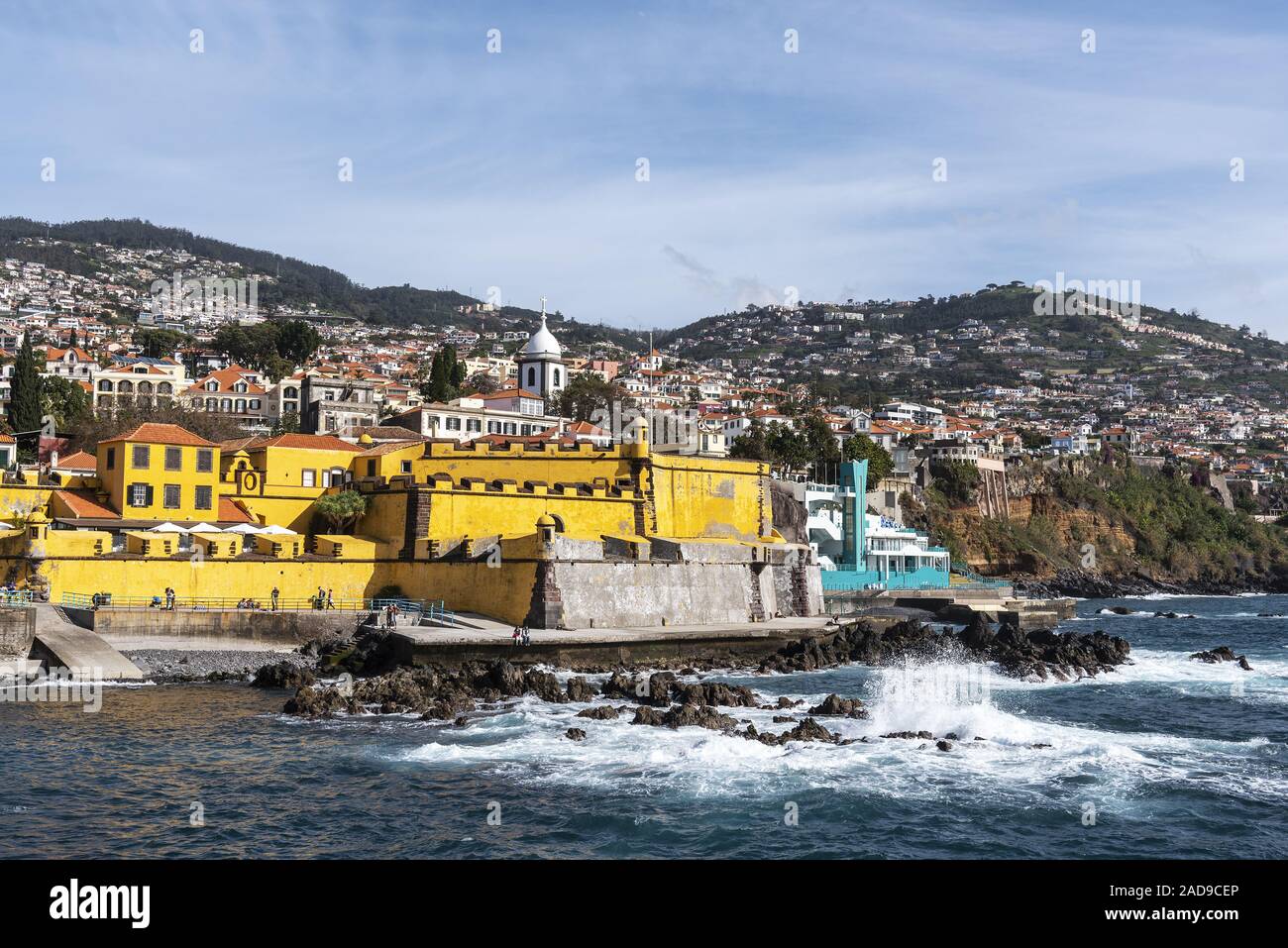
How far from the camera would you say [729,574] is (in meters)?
45.2

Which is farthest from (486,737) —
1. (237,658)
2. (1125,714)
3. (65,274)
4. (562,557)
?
(65,274)

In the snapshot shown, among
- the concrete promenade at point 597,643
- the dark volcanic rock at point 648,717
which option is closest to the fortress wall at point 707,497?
the concrete promenade at point 597,643

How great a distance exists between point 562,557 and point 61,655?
607 inches

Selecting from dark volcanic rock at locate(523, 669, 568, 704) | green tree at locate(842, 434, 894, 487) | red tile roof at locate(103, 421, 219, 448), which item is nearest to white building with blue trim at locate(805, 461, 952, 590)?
green tree at locate(842, 434, 894, 487)

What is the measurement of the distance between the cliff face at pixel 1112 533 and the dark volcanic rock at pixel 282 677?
65.5m

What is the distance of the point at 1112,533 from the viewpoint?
10131 centimetres

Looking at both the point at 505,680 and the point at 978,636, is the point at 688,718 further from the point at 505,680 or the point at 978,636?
the point at 978,636

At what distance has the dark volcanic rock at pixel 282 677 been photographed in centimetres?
3130

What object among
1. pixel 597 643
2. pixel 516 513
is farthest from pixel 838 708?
pixel 516 513

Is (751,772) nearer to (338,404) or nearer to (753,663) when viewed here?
(753,663)

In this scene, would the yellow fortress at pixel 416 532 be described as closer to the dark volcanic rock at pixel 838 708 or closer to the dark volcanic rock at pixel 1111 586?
the dark volcanic rock at pixel 838 708

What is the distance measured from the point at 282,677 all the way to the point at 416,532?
A: 1049 cm

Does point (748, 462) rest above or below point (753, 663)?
above

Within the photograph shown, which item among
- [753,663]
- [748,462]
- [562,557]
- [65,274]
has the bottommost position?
[753,663]
